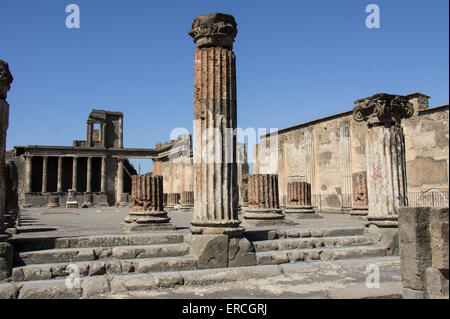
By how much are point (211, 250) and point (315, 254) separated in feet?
6.21

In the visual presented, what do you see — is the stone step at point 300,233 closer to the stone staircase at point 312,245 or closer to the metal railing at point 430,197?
the stone staircase at point 312,245

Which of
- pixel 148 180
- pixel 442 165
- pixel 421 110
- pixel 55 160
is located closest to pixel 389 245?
pixel 148 180

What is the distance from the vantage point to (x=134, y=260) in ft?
18.0

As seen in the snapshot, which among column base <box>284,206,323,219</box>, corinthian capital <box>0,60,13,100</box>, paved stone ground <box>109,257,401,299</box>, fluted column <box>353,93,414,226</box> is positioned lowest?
paved stone ground <box>109,257,401,299</box>

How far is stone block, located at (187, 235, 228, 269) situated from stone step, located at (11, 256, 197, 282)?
0.38 ft

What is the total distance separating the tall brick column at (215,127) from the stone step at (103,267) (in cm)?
60

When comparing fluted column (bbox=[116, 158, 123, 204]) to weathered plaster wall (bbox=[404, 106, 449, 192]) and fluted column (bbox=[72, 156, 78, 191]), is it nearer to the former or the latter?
fluted column (bbox=[72, 156, 78, 191])

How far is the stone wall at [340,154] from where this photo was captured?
50.3 feet

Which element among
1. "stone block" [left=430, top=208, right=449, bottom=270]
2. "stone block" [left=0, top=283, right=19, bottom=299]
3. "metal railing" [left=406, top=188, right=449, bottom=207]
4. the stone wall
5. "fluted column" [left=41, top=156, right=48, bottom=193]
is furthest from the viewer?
"fluted column" [left=41, top=156, right=48, bottom=193]

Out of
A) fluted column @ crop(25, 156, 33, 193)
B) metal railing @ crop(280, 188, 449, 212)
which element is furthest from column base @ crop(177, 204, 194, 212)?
fluted column @ crop(25, 156, 33, 193)

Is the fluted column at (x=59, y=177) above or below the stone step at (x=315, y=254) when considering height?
above

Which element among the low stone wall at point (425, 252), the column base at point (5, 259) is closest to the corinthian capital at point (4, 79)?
the column base at point (5, 259)

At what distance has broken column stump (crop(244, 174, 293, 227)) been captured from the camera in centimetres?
959
